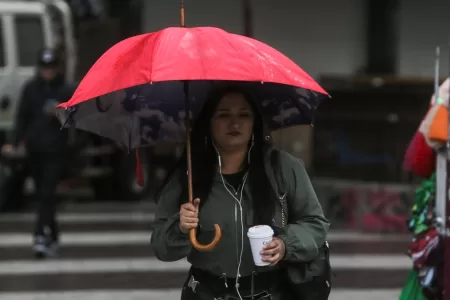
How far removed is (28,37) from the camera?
437 inches

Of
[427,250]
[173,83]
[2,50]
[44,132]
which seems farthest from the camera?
[2,50]

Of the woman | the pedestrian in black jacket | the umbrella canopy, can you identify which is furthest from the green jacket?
the pedestrian in black jacket

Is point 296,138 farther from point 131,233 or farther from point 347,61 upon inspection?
point 131,233

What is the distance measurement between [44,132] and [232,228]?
479 centimetres

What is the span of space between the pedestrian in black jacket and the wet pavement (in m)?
0.54

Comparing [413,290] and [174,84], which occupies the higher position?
[174,84]

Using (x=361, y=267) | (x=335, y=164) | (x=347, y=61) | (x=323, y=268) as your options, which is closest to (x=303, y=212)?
(x=323, y=268)

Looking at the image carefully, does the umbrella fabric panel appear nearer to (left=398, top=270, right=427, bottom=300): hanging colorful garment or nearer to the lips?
the lips

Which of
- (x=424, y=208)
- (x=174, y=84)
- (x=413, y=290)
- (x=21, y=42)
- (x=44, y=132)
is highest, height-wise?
(x=174, y=84)

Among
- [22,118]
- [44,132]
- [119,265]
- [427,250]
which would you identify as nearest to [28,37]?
[22,118]

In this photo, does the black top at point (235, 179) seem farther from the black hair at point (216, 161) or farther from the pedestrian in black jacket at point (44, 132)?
the pedestrian in black jacket at point (44, 132)

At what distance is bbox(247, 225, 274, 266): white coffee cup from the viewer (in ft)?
10.00

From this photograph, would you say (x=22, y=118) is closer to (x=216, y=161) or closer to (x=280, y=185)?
(x=216, y=161)

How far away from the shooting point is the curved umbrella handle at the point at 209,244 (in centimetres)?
309
